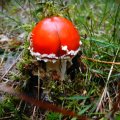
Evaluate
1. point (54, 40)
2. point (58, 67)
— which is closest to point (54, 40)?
point (54, 40)

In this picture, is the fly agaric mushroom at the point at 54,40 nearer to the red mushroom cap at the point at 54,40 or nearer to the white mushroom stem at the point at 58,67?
the red mushroom cap at the point at 54,40

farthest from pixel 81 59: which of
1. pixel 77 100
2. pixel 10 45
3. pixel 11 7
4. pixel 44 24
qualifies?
pixel 11 7

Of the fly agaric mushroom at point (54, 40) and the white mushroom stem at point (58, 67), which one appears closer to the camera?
the fly agaric mushroom at point (54, 40)

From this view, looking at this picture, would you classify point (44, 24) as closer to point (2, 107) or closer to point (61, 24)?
point (61, 24)

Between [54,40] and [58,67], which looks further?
[58,67]

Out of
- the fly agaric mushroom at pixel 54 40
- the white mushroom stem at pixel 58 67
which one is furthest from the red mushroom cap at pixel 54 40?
the white mushroom stem at pixel 58 67

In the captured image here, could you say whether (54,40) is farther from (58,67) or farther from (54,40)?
(58,67)

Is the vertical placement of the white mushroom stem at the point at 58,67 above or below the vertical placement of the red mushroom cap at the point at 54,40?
below

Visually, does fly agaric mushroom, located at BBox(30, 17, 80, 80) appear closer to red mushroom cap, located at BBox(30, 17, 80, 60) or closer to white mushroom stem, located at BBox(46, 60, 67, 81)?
red mushroom cap, located at BBox(30, 17, 80, 60)
